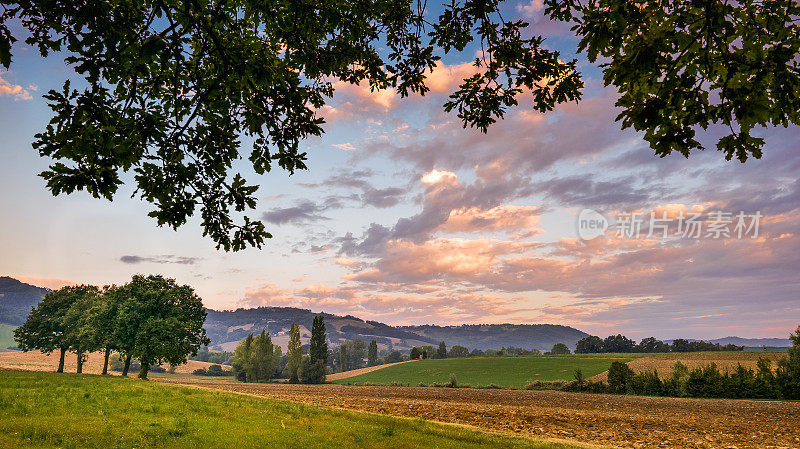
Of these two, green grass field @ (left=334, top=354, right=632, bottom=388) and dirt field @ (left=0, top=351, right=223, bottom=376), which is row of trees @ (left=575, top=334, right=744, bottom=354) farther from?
dirt field @ (left=0, top=351, right=223, bottom=376)

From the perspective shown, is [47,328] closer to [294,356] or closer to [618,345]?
[294,356]

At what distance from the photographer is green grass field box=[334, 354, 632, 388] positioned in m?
81.5

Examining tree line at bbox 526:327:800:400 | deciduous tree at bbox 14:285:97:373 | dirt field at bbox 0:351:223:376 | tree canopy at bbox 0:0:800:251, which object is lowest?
dirt field at bbox 0:351:223:376

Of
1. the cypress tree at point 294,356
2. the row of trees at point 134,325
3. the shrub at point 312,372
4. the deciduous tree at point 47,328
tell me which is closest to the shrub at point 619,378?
the row of trees at point 134,325

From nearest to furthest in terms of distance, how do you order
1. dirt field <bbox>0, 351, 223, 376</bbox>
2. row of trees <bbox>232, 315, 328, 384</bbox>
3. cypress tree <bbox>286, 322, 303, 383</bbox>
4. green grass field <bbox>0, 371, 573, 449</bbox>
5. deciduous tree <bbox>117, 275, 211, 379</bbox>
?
1. green grass field <bbox>0, 371, 573, 449</bbox>
2. deciduous tree <bbox>117, 275, 211, 379</bbox>
3. dirt field <bbox>0, 351, 223, 376</bbox>
4. row of trees <bbox>232, 315, 328, 384</bbox>
5. cypress tree <bbox>286, 322, 303, 383</bbox>

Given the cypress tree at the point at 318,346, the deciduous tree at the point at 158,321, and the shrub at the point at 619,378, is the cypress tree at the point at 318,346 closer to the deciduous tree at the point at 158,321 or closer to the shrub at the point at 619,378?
the deciduous tree at the point at 158,321

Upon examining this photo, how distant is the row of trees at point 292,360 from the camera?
9794 centimetres

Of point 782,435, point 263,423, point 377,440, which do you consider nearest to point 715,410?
point 782,435

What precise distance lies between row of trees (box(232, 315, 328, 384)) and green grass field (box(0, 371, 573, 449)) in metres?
83.9

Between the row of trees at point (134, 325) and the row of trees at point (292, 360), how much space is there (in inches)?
1899

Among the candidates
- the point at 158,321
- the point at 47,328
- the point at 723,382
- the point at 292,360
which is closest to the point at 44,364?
the point at 47,328

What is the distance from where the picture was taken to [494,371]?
9512cm

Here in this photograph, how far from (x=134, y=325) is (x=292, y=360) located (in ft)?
193

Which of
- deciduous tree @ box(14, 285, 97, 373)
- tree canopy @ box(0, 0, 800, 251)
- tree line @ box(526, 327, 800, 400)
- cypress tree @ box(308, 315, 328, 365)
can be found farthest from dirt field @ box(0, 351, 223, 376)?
tree line @ box(526, 327, 800, 400)
